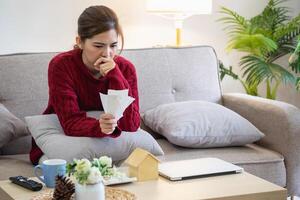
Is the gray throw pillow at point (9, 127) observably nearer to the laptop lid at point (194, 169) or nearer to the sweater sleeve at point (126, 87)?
the sweater sleeve at point (126, 87)

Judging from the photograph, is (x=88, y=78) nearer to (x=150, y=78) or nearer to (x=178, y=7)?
(x=150, y=78)

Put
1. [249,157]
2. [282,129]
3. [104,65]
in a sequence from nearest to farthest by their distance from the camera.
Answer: [104,65] → [249,157] → [282,129]

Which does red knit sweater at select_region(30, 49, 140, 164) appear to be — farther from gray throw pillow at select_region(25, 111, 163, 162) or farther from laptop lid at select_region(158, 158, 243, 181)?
laptop lid at select_region(158, 158, 243, 181)

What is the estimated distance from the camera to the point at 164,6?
3412 millimetres

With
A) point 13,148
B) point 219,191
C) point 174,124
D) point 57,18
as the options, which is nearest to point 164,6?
point 57,18

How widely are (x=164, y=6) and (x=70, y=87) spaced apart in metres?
1.08

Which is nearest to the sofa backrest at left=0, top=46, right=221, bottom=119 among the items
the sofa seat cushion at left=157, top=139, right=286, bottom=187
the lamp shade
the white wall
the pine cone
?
Result: the lamp shade

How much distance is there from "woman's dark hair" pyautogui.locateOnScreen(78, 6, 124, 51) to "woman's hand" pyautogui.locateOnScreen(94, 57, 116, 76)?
4.2 inches

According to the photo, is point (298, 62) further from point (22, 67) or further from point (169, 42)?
point (22, 67)

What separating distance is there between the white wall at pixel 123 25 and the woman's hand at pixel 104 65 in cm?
110

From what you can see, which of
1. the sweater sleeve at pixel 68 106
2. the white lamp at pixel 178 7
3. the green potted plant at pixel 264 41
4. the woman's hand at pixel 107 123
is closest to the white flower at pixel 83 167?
the woman's hand at pixel 107 123

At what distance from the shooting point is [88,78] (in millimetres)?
2570

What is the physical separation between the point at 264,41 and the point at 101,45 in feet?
4.74

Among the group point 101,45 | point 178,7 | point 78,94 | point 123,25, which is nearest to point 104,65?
point 101,45
